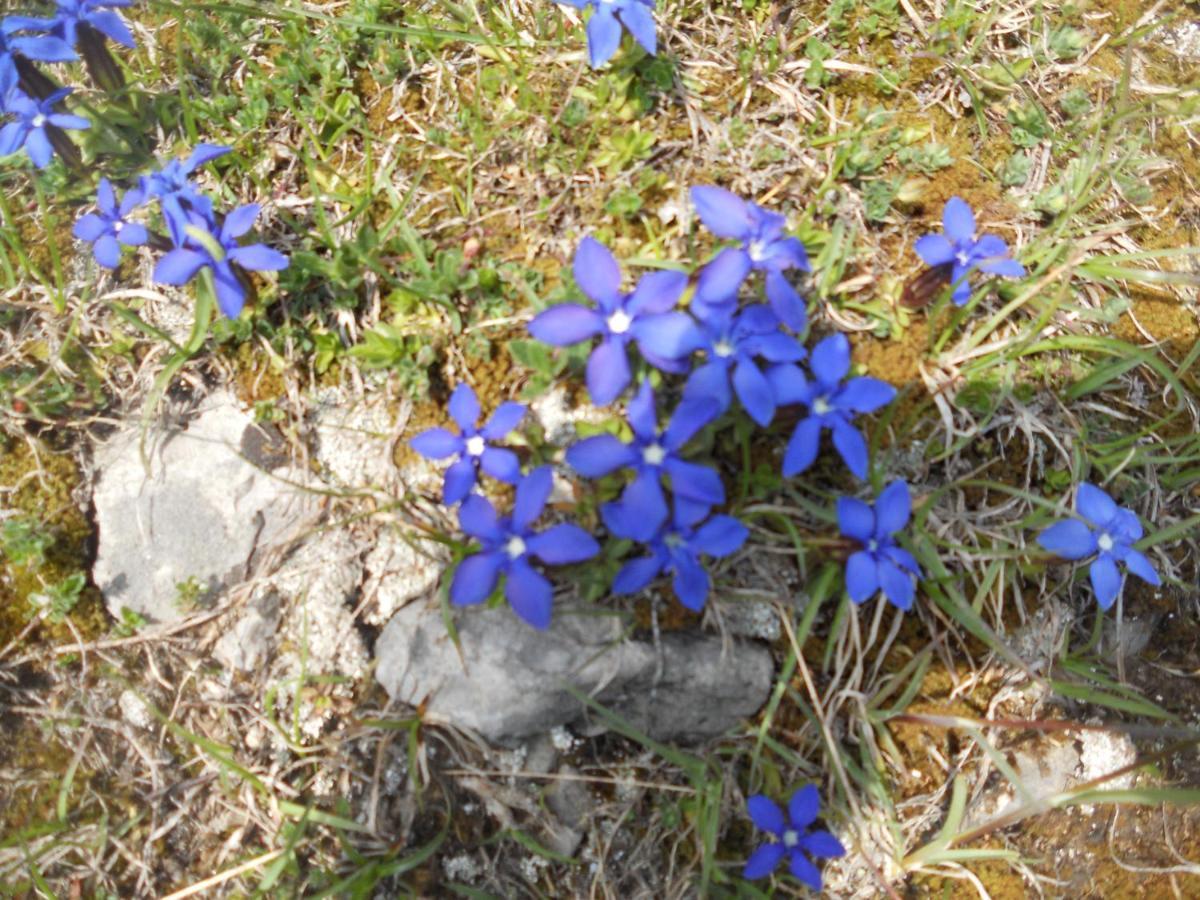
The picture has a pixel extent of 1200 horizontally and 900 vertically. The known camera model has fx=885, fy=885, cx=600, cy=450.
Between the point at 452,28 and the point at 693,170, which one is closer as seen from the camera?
the point at 693,170

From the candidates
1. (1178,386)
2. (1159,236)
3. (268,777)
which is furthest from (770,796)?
(1159,236)

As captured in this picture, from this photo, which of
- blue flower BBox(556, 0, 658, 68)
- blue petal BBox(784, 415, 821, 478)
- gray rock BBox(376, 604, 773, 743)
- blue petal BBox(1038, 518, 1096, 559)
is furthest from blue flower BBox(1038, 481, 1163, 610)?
blue flower BBox(556, 0, 658, 68)

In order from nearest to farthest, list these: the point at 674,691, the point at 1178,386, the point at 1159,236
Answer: the point at 674,691 < the point at 1178,386 < the point at 1159,236

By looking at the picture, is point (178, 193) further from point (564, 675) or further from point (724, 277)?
point (564, 675)

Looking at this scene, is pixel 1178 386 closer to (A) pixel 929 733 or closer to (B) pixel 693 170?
(A) pixel 929 733

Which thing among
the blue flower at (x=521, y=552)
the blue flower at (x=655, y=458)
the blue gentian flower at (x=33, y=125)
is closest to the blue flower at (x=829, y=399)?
the blue flower at (x=655, y=458)

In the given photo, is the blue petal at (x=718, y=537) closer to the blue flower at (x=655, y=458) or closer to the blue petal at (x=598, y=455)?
the blue flower at (x=655, y=458)
